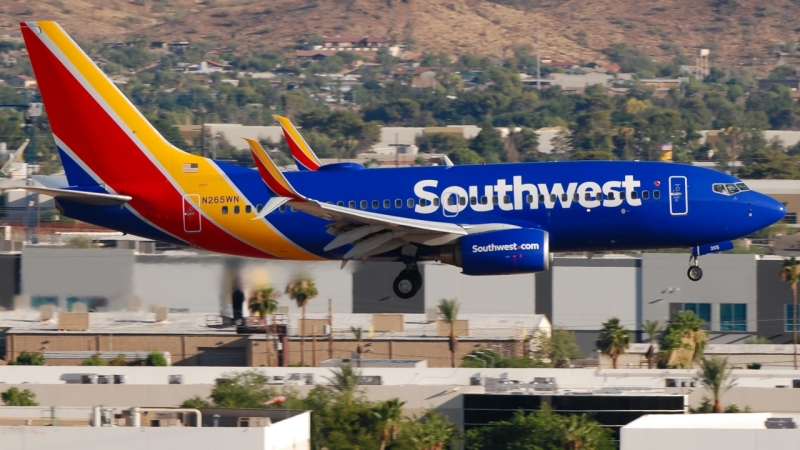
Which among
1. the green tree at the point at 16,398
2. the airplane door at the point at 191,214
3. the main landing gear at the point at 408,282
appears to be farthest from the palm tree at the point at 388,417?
the green tree at the point at 16,398

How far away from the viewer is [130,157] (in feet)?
139

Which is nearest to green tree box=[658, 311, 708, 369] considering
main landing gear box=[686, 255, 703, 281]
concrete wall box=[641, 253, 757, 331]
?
concrete wall box=[641, 253, 757, 331]

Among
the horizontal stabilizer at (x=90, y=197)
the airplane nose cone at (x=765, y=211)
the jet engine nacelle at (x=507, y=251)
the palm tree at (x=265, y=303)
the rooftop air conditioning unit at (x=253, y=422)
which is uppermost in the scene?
the horizontal stabilizer at (x=90, y=197)

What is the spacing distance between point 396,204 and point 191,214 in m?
6.45

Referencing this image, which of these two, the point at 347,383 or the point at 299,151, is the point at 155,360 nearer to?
the point at 347,383

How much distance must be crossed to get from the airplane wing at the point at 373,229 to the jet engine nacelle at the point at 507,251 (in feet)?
1.14

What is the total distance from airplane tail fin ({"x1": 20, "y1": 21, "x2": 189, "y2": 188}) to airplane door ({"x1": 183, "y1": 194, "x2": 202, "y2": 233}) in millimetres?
1058

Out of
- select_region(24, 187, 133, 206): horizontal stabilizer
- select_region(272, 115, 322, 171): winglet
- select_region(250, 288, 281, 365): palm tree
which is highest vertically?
select_region(272, 115, 322, 171): winglet

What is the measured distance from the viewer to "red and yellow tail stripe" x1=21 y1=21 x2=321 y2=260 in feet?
137

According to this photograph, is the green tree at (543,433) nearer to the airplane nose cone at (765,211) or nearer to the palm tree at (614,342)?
the airplane nose cone at (765,211)

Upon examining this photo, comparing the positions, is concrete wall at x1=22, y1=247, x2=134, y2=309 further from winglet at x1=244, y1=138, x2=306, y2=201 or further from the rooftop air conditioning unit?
winglet at x1=244, y1=138, x2=306, y2=201

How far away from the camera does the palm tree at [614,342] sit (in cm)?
6825

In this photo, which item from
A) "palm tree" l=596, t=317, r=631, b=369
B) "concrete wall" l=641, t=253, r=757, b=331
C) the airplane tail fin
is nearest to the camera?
the airplane tail fin

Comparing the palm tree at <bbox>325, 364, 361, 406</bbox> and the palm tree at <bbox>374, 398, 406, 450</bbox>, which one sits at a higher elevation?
the palm tree at <bbox>325, 364, 361, 406</bbox>
